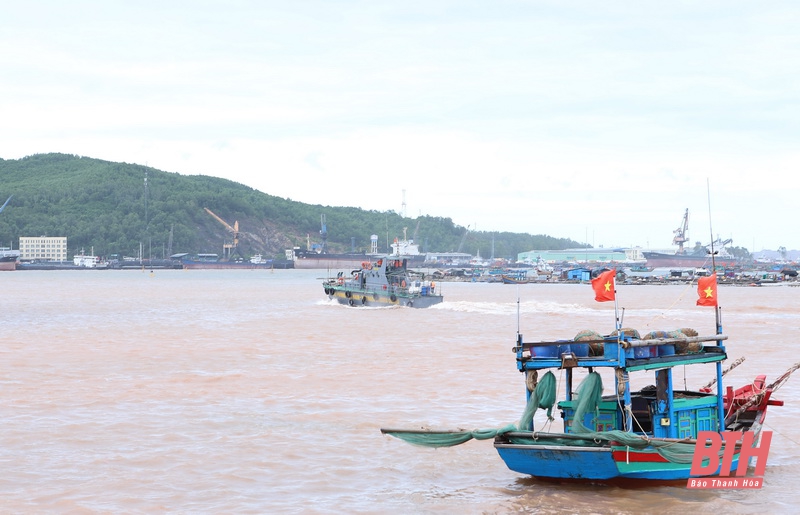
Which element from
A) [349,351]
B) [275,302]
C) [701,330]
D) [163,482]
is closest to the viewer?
[163,482]

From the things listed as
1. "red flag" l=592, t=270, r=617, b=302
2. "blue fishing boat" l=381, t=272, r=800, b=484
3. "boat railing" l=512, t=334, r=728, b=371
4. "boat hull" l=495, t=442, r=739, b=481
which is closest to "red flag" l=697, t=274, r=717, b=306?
"blue fishing boat" l=381, t=272, r=800, b=484

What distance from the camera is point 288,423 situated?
22328 millimetres

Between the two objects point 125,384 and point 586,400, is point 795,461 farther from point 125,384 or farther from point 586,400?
point 125,384

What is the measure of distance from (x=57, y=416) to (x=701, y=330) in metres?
35.4

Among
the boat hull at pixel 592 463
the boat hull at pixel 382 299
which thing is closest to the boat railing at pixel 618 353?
the boat hull at pixel 592 463

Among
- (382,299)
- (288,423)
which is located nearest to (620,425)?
(288,423)

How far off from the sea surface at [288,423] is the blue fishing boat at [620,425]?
499mm

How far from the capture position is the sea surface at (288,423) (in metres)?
16.1

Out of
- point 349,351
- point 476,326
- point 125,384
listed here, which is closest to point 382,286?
point 476,326

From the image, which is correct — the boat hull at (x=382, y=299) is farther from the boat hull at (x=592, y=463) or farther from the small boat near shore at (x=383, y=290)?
the boat hull at (x=592, y=463)

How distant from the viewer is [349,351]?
128 ft

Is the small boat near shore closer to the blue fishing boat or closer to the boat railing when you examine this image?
the blue fishing boat

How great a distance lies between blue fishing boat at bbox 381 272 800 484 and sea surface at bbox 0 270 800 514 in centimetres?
50

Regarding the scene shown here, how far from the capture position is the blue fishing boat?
15680mm
